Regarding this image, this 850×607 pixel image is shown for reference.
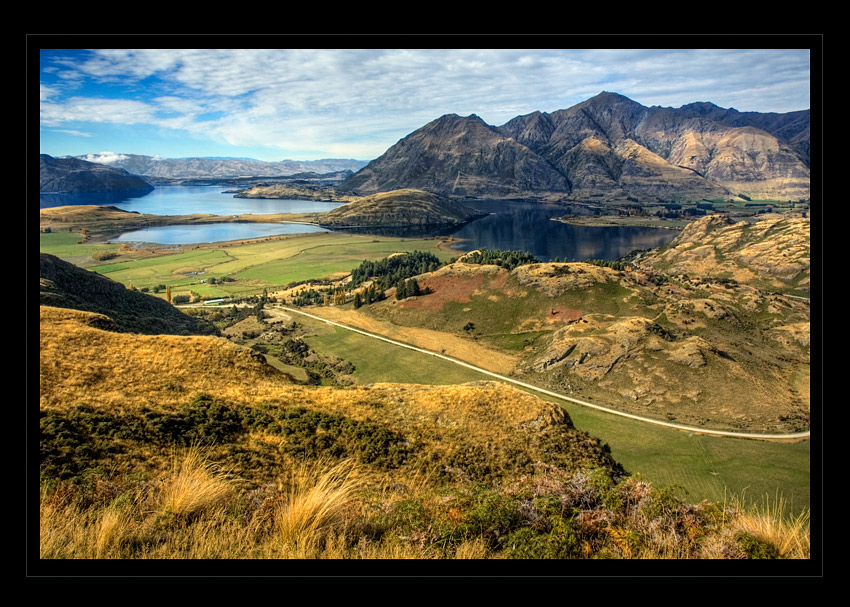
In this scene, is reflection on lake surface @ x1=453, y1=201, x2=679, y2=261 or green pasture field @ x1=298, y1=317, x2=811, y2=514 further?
reflection on lake surface @ x1=453, y1=201, x2=679, y2=261

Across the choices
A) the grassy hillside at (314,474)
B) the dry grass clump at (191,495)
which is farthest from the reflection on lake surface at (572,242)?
the dry grass clump at (191,495)

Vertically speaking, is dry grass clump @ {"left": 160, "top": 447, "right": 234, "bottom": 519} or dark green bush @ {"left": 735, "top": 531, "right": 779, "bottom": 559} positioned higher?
dry grass clump @ {"left": 160, "top": 447, "right": 234, "bottom": 519}

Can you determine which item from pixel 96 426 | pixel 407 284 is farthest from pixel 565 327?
pixel 96 426

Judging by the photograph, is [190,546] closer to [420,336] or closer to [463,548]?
[463,548]

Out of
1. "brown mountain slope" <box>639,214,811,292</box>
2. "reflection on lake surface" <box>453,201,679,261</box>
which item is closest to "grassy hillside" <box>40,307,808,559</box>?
"brown mountain slope" <box>639,214,811,292</box>

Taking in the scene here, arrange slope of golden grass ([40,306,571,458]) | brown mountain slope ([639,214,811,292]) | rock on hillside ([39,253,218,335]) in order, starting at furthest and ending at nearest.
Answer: brown mountain slope ([639,214,811,292])
rock on hillside ([39,253,218,335])
slope of golden grass ([40,306,571,458])

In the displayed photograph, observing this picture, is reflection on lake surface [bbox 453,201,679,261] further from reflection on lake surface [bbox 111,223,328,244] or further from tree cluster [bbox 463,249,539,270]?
reflection on lake surface [bbox 111,223,328,244]

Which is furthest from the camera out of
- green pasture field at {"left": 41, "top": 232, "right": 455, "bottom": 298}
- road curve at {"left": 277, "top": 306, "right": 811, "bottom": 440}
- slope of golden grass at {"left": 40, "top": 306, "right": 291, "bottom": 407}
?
green pasture field at {"left": 41, "top": 232, "right": 455, "bottom": 298}

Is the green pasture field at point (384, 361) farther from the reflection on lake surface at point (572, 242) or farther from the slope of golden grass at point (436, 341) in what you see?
the reflection on lake surface at point (572, 242)
